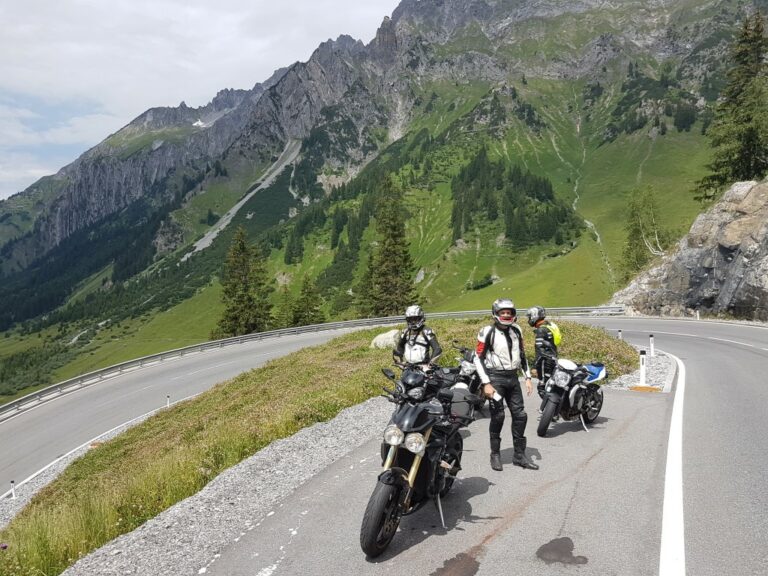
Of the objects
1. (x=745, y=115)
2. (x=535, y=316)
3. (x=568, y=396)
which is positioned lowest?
(x=568, y=396)

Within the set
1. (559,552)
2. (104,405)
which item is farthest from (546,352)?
(104,405)

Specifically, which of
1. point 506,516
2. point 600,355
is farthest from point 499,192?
point 506,516

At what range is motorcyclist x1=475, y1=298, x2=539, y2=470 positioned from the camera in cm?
812

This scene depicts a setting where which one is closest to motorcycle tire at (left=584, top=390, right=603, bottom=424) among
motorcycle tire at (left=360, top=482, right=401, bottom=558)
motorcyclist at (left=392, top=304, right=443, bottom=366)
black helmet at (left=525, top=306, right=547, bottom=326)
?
black helmet at (left=525, top=306, right=547, bottom=326)

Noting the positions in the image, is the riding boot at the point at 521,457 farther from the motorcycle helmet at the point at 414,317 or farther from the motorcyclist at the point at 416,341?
the motorcycle helmet at the point at 414,317

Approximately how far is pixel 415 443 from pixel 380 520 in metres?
0.96

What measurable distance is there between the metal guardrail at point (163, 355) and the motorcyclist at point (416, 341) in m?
33.8

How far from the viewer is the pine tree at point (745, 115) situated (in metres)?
39.9

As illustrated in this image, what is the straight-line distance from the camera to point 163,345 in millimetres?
174000

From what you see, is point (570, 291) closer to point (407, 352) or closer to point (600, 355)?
point (600, 355)

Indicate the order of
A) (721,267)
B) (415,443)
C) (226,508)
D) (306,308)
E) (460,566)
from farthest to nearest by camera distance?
(306,308), (721,267), (226,508), (415,443), (460,566)

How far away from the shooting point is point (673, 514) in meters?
6.08

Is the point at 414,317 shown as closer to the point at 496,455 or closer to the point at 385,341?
the point at 496,455

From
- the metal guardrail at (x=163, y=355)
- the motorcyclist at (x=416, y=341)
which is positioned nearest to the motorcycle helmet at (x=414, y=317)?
the motorcyclist at (x=416, y=341)
